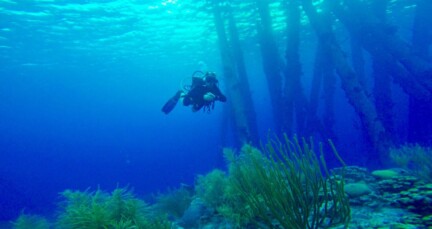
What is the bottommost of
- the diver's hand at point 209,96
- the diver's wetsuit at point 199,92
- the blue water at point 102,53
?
the diver's hand at point 209,96

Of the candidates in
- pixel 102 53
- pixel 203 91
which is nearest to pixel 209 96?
pixel 203 91

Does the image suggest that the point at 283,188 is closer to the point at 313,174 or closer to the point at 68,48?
→ the point at 313,174

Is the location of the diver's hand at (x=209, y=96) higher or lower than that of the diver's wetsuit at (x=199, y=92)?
lower

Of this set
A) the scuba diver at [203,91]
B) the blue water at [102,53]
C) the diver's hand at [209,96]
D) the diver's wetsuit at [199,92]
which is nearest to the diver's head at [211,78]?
the scuba diver at [203,91]

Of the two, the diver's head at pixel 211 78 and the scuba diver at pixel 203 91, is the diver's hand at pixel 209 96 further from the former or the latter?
the diver's head at pixel 211 78

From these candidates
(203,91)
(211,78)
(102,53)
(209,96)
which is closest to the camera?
(209,96)

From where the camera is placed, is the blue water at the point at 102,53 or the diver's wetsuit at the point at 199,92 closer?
the diver's wetsuit at the point at 199,92

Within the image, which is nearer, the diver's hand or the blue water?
the diver's hand

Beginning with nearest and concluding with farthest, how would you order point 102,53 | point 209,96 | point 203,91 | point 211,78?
point 209,96 → point 211,78 → point 203,91 → point 102,53

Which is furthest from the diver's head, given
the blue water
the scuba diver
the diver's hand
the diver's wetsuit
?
the blue water

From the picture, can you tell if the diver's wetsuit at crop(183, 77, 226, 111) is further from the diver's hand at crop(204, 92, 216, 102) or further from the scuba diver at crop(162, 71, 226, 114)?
the diver's hand at crop(204, 92, 216, 102)

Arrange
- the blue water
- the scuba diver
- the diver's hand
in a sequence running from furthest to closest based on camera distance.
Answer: the blue water
the scuba diver
the diver's hand

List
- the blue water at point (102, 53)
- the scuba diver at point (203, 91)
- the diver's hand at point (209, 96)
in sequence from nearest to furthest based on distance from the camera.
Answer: the diver's hand at point (209, 96) → the scuba diver at point (203, 91) → the blue water at point (102, 53)

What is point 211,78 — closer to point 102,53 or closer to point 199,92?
point 199,92
